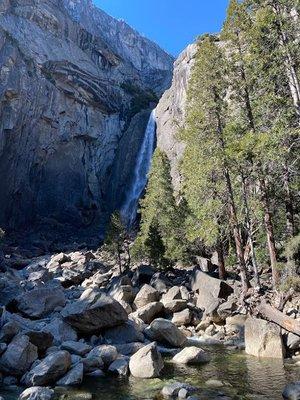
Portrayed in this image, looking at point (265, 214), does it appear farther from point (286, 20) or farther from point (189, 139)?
point (286, 20)

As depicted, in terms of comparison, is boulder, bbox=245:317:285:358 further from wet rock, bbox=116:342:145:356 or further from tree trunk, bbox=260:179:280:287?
wet rock, bbox=116:342:145:356

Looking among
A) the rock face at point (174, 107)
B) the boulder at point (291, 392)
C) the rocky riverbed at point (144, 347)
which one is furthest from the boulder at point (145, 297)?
the rock face at point (174, 107)

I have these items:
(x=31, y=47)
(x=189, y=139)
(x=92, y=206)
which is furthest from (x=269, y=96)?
(x=31, y=47)

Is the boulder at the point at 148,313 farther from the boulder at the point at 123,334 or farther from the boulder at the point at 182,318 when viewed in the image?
the boulder at the point at 123,334

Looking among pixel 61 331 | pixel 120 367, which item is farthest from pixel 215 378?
pixel 61 331

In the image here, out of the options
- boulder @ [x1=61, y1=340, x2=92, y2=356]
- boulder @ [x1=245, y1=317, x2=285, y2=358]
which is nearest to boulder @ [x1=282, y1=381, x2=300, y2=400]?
boulder @ [x1=245, y1=317, x2=285, y2=358]

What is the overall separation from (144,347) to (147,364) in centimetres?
64

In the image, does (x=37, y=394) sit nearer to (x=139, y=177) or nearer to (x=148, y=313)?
(x=148, y=313)

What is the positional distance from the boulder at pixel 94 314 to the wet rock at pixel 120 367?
288cm

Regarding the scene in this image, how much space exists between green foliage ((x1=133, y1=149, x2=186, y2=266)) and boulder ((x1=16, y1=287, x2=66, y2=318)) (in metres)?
13.8

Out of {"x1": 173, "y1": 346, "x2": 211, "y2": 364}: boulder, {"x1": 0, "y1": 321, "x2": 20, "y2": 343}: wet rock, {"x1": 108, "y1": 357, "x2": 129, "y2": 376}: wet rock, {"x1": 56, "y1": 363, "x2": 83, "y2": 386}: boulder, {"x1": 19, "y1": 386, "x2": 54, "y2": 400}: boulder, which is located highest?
{"x1": 0, "y1": 321, "x2": 20, "y2": 343}: wet rock

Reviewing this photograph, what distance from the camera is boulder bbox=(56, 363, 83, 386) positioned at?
486 inches

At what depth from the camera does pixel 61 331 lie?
1634cm

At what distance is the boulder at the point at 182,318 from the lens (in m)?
20.4
